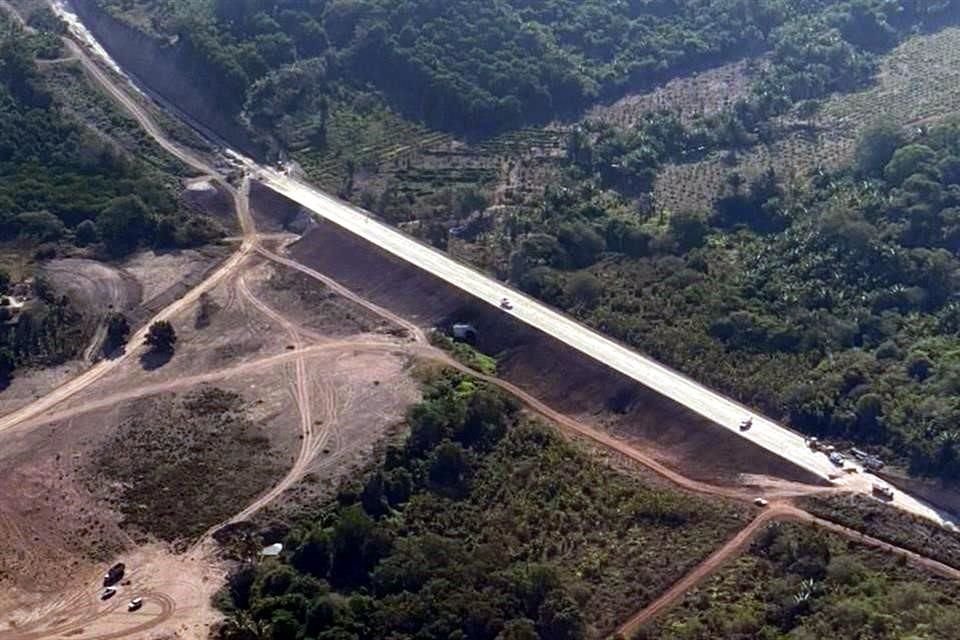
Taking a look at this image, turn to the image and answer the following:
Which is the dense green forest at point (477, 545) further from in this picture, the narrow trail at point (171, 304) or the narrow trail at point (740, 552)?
the narrow trail at point (171, 304)

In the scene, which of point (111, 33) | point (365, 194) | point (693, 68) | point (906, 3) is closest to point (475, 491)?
point (365, 194)

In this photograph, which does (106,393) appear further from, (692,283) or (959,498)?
(959,498)

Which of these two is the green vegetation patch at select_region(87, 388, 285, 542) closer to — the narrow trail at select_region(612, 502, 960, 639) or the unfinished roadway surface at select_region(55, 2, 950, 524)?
the unfinished roadway surface at select_region(55, 2, 950, 524)

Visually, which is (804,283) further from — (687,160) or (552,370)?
(687,160)

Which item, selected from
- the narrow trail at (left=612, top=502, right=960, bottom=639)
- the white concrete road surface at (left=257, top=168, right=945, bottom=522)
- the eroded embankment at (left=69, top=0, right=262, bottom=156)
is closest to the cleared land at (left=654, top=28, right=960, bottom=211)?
the white concrete road surface at (left=257, top=168, right=945, bottom=522)

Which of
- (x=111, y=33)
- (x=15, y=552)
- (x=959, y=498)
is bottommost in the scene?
(x=15, y=552)

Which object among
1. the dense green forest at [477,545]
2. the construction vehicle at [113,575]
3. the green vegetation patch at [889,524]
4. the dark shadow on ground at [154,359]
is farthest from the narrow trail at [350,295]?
the green vegetation patch at [889,524]
